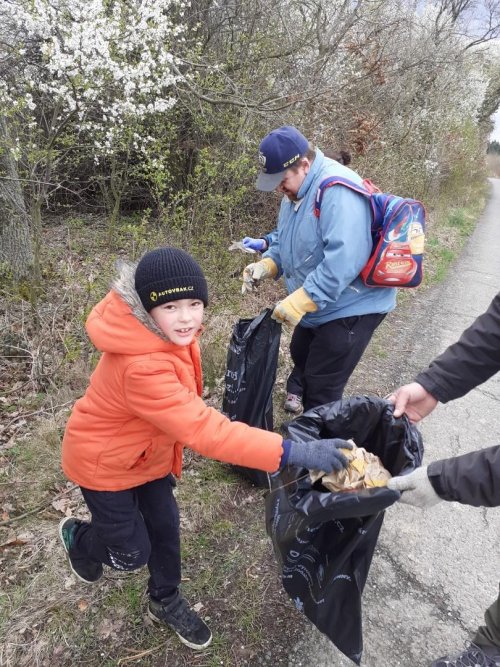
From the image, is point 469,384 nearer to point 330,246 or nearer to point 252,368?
point 330,246

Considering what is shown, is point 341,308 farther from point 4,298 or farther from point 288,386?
point 4,298

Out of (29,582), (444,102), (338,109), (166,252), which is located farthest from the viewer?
(444,102)

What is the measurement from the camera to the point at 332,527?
1.71 meters

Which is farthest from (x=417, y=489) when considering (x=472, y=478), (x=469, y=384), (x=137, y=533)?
(x=137, y=533)

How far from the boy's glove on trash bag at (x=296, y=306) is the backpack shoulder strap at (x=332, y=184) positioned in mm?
423

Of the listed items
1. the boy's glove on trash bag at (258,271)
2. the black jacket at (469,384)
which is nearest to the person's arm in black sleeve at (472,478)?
the black jacket at (469,384)

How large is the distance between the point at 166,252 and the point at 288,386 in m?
2.17

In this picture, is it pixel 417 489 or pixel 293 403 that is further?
pixel 293 403

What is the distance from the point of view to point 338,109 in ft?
A: 22.2

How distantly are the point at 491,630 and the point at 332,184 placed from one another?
2052 mm

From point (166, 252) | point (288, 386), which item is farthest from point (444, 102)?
point (166, 252)

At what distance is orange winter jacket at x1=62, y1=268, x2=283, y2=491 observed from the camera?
1483mm

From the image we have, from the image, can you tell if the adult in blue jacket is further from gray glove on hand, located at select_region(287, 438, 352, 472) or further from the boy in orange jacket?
gray glove on hand, located at select_region(287, 438, 352, 472)

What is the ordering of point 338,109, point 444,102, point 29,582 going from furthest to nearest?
point 444,102
point 338,109
point 29,582
